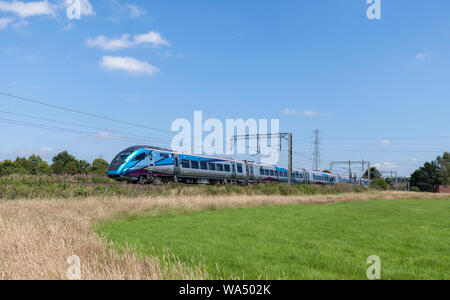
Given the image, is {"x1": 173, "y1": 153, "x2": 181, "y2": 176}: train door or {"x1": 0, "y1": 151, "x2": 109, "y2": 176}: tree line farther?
{"x1": 0, "y1": 151, "x2": 109, "y2": 176}: tree line

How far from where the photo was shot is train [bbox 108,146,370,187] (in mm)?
27531

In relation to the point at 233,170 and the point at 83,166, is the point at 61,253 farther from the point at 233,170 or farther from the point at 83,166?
the point at 83,166

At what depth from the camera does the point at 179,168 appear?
3109 centimetres

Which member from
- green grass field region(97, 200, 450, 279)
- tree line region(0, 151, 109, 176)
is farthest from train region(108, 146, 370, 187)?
tree line region(0, 151, 109, 176)

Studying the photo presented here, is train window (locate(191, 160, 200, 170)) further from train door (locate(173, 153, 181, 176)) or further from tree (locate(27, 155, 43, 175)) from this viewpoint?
tree (locate(27, 155, 43, 175))

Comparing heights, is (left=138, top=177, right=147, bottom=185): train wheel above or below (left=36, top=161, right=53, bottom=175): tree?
below

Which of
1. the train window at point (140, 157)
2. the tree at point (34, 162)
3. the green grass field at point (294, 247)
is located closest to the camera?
the green grass field at point (294, 247)

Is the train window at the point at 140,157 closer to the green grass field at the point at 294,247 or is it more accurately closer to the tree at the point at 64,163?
the green grass field at the point at 294,247

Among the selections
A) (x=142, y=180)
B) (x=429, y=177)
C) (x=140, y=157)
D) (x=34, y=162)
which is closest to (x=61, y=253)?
(x=140, y=157)

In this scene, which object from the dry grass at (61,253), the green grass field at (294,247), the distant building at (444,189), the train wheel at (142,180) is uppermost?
the train wheel at (142,180)

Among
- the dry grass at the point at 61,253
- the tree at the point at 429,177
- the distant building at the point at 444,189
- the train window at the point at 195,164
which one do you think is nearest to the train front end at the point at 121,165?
the train window at the point at 195,164

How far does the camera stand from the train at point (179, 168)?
27.5 m

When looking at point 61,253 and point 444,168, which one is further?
point 444,168
